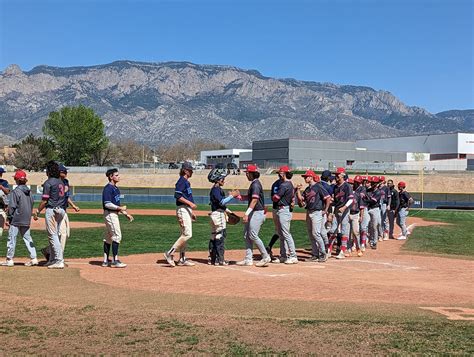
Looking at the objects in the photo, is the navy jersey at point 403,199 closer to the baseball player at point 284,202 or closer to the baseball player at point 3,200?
the baseball player at point 284,202

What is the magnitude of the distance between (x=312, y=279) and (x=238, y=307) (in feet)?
10.2

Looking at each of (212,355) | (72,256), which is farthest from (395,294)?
(72,256)

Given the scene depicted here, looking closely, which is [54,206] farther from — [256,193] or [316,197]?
[316,197]

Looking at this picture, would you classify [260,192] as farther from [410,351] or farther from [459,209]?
[459,209]

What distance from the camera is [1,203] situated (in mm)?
13281

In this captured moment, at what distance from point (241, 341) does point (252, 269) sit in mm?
5957

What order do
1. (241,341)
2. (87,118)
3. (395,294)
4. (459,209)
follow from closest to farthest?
(241,341) → (395,294) → (459,209) → (87,118)

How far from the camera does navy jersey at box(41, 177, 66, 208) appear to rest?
11.8 meters

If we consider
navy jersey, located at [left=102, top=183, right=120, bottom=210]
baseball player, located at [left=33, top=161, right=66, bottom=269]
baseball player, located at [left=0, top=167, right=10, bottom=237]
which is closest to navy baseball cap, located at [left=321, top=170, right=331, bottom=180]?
navy jersey, located at [left=102, top=183, right=120, bottom=210]

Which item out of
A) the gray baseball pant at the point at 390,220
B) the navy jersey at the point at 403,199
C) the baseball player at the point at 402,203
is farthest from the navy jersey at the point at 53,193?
the gray baseball pant at the point at 390,220

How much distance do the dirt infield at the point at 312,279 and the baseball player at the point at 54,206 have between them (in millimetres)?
617

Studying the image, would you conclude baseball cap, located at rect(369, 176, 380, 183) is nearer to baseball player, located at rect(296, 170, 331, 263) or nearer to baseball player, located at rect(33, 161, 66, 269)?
baseball player, located at rect(296, 170, 331, 263)

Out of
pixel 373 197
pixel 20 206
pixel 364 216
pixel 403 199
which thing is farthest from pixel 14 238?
pixel 403 199

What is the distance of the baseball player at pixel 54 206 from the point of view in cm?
1178
